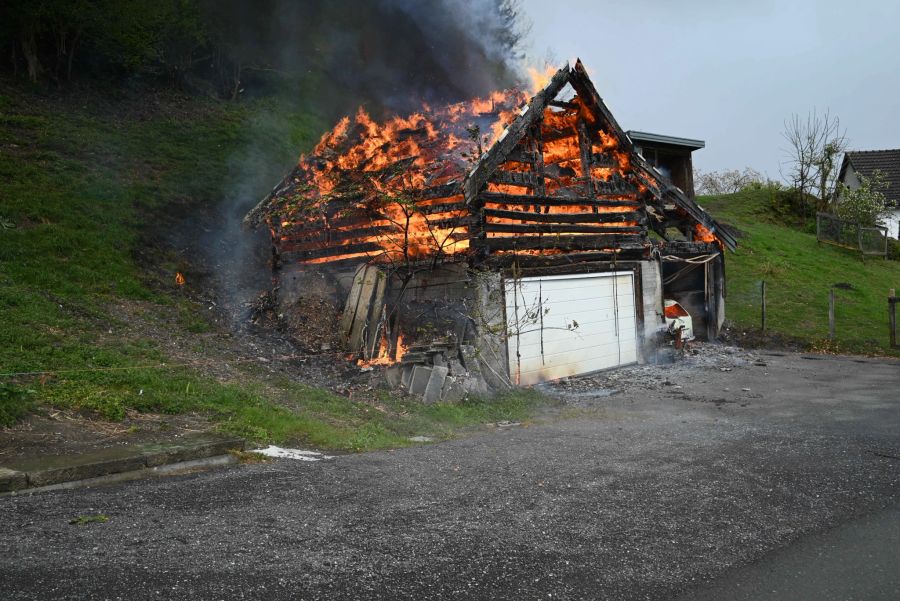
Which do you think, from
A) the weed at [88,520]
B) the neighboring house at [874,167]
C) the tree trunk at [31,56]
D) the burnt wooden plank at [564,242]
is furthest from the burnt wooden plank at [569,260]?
the neighboring house at [874,167]

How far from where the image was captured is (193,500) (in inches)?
203

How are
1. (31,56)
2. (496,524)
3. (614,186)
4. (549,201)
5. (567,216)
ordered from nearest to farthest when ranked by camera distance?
(496,524) → (549,201) → (567,216) → (614,186) → (31,56)

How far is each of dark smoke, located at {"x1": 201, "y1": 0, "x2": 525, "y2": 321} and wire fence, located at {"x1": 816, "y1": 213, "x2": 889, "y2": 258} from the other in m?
17.7

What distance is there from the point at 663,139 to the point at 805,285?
23.2ft

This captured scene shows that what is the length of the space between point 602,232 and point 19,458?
1139 centimetres

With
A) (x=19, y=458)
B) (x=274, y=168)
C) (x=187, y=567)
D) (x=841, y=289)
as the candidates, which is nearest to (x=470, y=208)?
(x=19, y=458)

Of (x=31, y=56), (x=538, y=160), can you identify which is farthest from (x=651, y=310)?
(x=31, y=56)

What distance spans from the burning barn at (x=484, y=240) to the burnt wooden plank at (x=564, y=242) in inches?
1.4

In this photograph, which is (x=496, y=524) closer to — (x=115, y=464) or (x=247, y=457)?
(x=247, y=457)

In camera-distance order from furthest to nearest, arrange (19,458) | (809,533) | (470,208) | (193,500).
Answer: (470,208), (19,458), (193,500), (809,533)

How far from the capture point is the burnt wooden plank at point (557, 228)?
39.5ft

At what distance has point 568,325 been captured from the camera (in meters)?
13.2

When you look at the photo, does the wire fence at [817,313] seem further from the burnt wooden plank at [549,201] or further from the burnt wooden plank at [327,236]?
the burnt wooden plank at [327,236]

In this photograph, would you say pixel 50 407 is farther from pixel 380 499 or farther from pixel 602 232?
pixel 602 232
